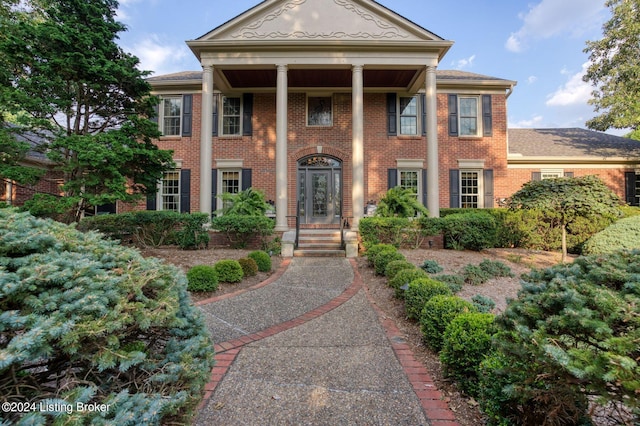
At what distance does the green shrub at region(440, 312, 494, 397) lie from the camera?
7.60 ft

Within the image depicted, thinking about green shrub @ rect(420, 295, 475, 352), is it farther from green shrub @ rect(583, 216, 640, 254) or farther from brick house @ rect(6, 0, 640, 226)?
brick house @ rect(6, 0, 640, 226)

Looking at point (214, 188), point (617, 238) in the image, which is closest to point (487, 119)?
point (617, 238)

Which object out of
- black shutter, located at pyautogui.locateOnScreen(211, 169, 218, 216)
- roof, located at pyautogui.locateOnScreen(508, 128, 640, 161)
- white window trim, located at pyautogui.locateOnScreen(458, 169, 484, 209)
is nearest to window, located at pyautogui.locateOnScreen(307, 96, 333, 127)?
black shutter, located at pyautogui.locateOnScreen(211, 169, 218, 216)

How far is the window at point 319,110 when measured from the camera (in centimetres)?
1261

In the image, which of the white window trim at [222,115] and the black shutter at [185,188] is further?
the white window trim at [222,115]

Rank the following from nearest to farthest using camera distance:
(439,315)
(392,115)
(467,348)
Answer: (467,348) → (439,315) → (392,115)

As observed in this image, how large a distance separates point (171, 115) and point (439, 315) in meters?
13.2

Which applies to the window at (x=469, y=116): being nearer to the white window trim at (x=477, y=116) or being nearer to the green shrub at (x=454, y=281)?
the white window trim at (x=477, y=116)

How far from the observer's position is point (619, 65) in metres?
13.3

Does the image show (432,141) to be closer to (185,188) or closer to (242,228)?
(242,228)

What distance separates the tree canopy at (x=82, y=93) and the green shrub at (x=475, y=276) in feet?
24.9

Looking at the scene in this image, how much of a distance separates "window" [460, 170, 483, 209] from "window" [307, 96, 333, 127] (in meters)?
6.01

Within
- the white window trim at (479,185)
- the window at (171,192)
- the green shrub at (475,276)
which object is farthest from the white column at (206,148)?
the white window trim at (479,185)

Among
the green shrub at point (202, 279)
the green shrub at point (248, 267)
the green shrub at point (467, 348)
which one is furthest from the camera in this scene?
the green shrub at point (248, 267)
